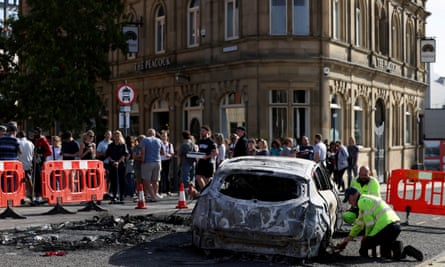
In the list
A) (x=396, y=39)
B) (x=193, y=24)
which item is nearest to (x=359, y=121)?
(x=396, y=39)

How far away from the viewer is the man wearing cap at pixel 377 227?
9.62 meters

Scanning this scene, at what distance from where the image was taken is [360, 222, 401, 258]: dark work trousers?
31.6 feet

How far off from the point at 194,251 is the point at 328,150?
46.9 feet

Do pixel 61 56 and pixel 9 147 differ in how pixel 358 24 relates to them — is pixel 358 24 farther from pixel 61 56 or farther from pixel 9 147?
pixel 9 147

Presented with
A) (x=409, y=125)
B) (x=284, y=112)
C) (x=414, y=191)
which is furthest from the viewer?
(x=409, y=125)

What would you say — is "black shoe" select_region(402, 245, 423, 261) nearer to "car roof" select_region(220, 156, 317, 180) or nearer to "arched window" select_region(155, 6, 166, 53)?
"car roof" select_region(220, 156, 317, 180)

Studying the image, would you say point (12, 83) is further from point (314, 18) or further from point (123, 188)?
point (314, 18)

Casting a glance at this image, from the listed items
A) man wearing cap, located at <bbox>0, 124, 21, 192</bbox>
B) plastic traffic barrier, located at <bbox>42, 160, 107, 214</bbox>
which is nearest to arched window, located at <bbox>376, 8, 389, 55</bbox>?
plastic traffic barrier, located at <bbox>42, 160, 107, 214</bbox>

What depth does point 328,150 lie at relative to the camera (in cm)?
2344

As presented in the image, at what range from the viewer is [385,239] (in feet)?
31.7

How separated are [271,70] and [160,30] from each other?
8.12 meters

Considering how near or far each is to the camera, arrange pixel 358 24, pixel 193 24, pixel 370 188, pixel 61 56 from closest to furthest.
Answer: pixel 370 188, pixel 61 56, pixel 193 24, pixel 358 24

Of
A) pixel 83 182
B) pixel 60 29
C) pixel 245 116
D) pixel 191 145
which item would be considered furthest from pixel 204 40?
pixel 83 182

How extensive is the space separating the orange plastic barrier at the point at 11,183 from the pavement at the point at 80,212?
1.44ft
